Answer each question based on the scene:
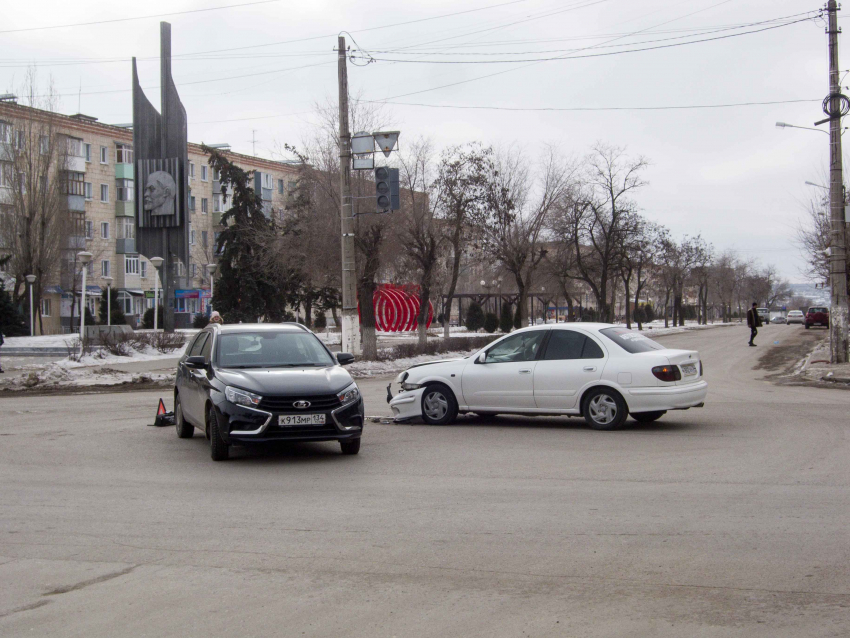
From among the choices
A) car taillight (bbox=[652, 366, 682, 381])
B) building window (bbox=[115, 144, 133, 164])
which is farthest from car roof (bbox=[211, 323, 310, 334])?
building window (bbox=[115, 144, 133, 164])

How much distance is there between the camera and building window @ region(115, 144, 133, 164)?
73.5 m

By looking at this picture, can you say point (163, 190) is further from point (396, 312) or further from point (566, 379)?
point (566, 379)

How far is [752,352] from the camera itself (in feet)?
116

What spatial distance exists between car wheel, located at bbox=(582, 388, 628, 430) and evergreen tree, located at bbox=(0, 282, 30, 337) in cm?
4681

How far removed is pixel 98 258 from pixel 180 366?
63102mm

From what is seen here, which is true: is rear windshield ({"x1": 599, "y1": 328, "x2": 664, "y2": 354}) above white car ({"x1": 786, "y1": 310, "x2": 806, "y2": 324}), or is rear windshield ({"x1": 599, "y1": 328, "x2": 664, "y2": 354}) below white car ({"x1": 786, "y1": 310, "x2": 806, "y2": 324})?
below

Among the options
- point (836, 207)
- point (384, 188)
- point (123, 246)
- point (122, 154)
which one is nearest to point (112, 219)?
point (123, 246)

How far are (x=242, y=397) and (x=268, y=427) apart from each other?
0.46 metres

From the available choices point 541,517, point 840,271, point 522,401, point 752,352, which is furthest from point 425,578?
point 752,352

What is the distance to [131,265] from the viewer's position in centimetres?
7519

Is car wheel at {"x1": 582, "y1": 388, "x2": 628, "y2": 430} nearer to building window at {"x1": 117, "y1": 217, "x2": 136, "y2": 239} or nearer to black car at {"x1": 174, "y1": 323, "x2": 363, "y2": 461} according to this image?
black car at {"x1": 174, "y1": 323, "x2": 363, "y2": 461}

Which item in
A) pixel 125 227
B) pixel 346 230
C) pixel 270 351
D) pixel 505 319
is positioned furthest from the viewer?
pixel 125 227

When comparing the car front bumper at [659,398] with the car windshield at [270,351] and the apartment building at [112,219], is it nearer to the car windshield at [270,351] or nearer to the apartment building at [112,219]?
the car windshield at [270,351]

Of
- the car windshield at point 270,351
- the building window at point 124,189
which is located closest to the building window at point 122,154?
the building window at point 124,189
